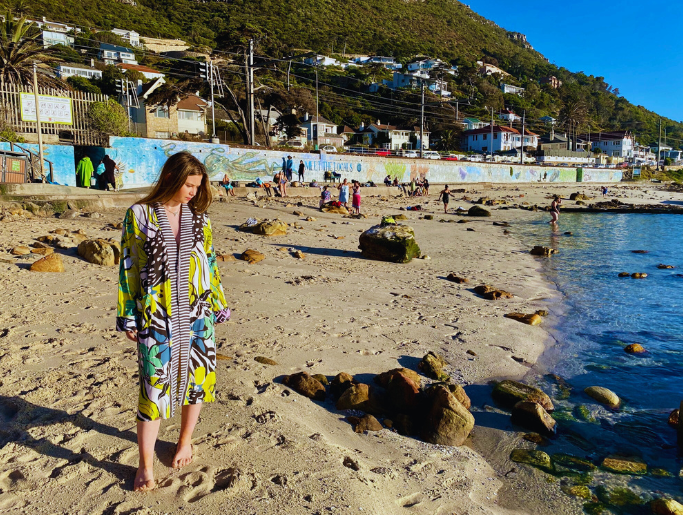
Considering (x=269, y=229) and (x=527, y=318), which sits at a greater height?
(x=269, y=229)

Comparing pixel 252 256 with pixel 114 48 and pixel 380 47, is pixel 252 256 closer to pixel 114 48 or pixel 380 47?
pixel 114 48

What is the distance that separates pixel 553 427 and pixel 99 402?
13.5ft

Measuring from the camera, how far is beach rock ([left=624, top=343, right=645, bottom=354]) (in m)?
6.92

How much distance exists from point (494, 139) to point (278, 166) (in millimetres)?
76455

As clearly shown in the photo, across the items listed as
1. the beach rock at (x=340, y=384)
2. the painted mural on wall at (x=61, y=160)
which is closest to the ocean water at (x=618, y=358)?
the beach rock at (x=340, y=384)

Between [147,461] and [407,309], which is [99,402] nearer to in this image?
[147,461]

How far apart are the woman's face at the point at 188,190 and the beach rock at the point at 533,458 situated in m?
3.43

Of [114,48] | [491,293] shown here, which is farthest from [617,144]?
[491,293]

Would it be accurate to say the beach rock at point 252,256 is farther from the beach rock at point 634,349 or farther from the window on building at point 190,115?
the window on building at point 190,115

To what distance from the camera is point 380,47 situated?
6388 inches

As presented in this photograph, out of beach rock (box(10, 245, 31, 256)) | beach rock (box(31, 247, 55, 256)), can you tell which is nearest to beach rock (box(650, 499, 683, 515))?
beach rock (box(31, 247, 55, 256))

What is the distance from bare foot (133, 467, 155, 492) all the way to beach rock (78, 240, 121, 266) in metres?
6.41

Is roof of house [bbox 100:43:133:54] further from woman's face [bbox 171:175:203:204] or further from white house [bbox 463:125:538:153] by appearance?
woman's face [bbox 171:175:203:204]

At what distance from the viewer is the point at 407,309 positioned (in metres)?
7.93
